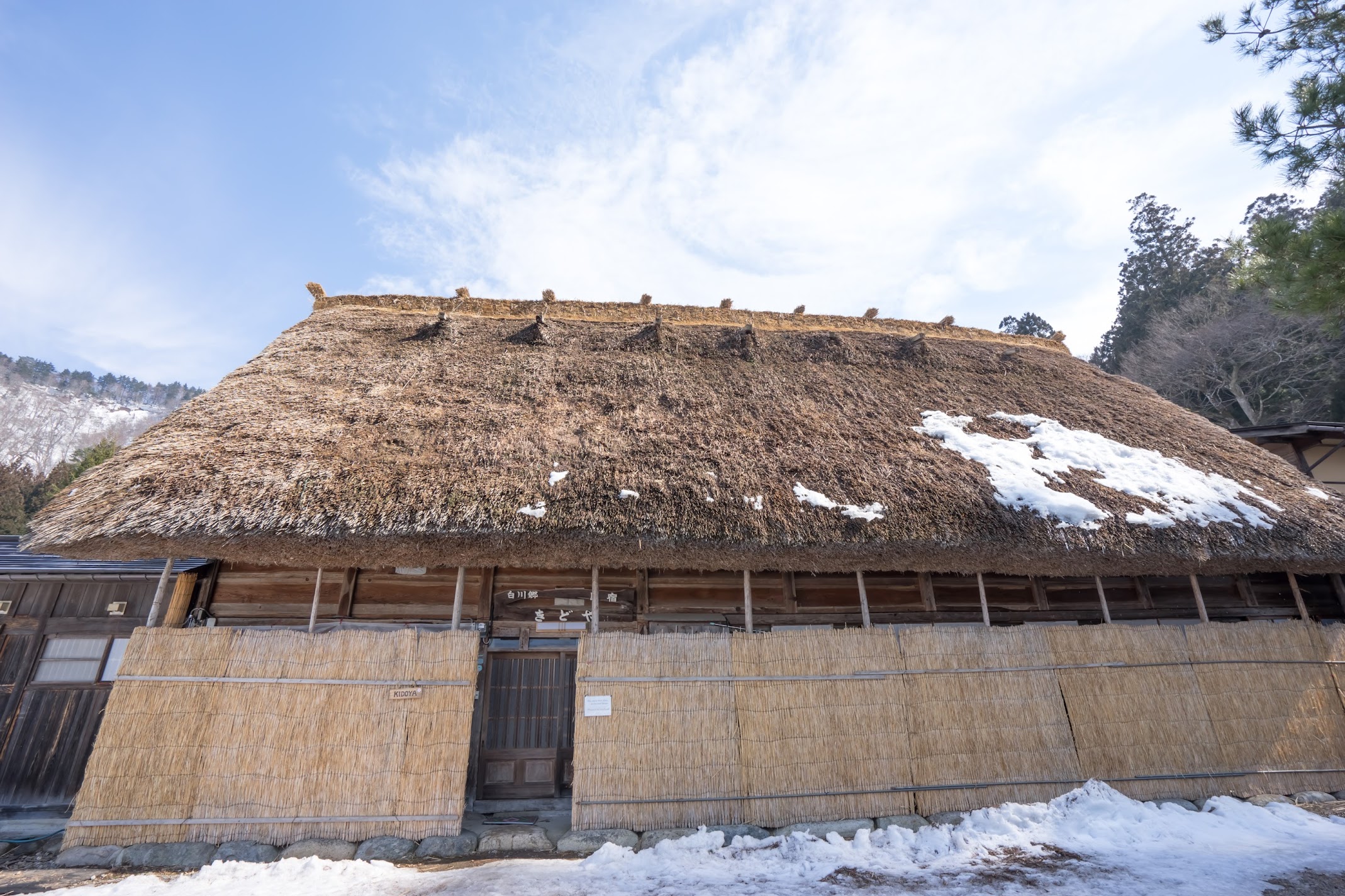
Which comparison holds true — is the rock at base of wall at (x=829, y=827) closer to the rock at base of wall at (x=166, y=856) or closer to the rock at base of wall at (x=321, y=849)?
the rock at base of wall at (x=321, y=849)

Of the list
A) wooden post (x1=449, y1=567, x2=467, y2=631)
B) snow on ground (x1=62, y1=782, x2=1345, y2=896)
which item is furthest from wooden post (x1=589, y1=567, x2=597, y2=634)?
snow on ground (x1=62, y1=782, x2=1345, y2=896)

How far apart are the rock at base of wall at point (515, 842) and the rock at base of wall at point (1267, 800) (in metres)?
6.71

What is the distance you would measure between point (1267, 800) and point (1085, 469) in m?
3.54

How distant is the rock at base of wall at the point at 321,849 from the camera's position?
4.45 meters

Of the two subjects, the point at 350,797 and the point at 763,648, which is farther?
the point at 763,648

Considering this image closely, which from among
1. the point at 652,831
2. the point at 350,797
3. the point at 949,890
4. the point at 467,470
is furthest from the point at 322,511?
the point at 949,890

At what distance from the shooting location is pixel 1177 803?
539 cm

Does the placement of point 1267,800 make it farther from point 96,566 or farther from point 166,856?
point 96,566

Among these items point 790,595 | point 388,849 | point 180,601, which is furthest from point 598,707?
point 180,601

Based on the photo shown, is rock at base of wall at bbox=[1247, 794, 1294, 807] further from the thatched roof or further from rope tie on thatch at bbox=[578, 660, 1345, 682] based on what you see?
the thatched roof

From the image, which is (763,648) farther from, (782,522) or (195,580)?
(195,580)

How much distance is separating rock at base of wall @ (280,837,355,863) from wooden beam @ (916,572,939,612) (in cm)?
613

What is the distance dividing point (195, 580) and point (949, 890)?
747cm

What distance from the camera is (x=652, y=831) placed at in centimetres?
481
